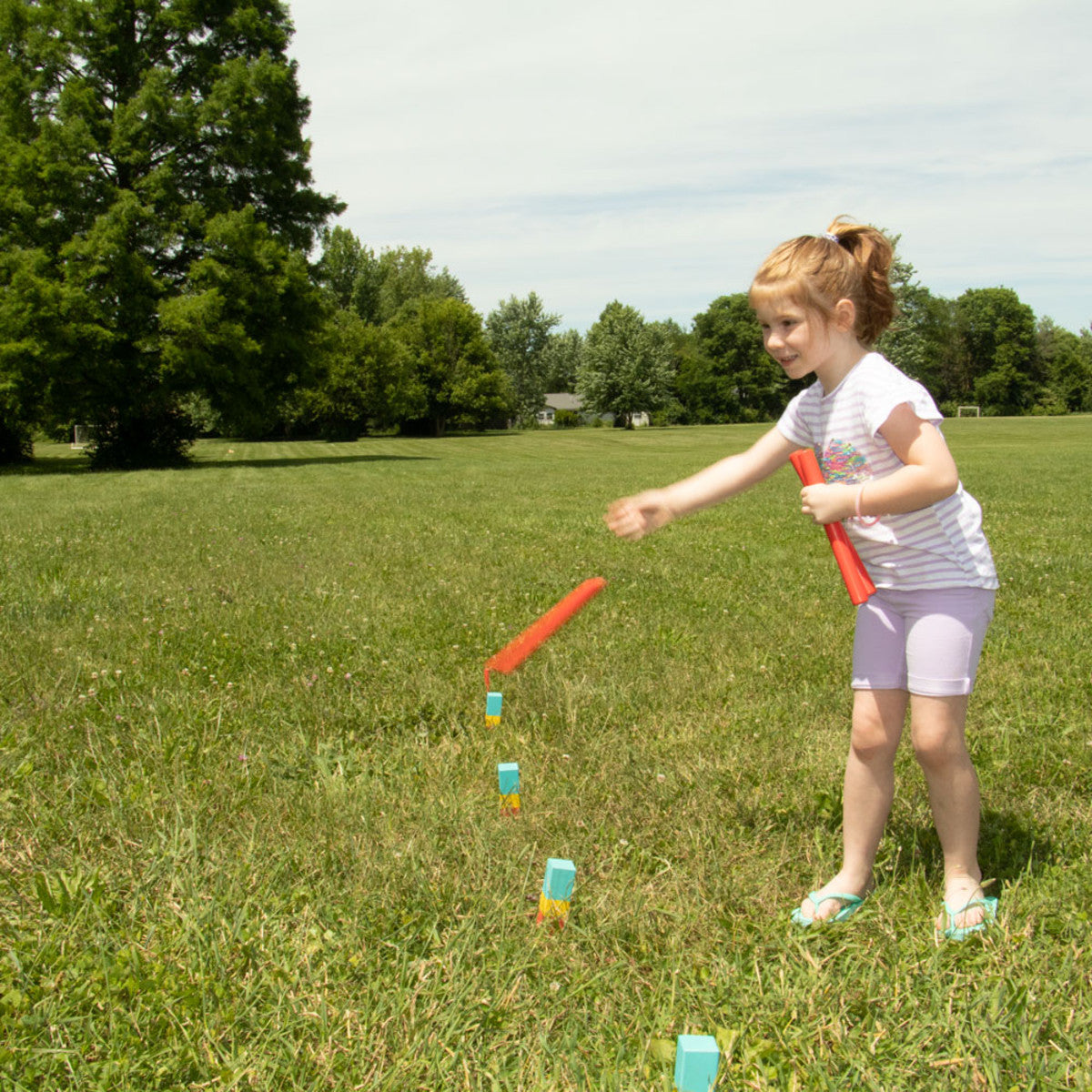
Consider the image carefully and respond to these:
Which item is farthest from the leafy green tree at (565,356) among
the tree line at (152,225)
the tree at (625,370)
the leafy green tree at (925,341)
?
the tree line at (152,225)

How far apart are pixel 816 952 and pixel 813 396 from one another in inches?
63.2

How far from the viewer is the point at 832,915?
116 inches

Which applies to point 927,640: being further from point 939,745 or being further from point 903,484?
point 903,484

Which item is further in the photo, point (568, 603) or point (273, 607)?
point (273, 607)

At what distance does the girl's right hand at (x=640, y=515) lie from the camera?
319 centimetres

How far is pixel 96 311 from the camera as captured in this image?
87.7 feet

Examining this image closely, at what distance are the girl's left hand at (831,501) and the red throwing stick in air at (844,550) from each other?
59 mm

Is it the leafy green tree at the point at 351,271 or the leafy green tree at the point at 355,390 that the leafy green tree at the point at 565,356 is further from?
the leafy green tree at the point at 355,390

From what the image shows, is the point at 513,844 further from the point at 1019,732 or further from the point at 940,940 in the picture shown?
the point at 1019,732

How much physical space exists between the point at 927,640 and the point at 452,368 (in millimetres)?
64706

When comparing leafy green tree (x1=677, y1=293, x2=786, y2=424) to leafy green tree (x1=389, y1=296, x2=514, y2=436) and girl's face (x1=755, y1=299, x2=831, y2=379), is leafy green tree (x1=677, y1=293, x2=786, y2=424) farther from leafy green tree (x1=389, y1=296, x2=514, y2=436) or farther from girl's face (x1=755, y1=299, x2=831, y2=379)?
girl's face (x1=755, y1=299, x2=831, y2=379)

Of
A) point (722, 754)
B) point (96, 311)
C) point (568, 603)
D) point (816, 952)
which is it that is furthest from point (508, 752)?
point (96, 311)

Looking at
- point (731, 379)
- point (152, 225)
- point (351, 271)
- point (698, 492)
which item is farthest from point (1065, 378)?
point (698, 492)

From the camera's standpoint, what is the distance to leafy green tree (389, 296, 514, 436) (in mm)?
65062
